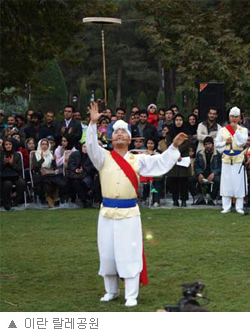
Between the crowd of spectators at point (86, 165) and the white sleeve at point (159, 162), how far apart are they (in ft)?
24.2

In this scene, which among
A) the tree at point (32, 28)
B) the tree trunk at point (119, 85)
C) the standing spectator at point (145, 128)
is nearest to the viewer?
the standing spectator at point (145, 128)

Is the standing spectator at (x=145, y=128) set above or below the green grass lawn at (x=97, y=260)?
above

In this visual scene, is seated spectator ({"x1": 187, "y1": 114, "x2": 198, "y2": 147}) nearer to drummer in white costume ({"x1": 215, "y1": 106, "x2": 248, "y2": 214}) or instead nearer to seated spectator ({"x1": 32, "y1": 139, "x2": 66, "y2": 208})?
drummer in white costume ({"x1": 215, "y1": 106, "x2": 248, "y2": 214})

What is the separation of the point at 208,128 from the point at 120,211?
28.4 ft

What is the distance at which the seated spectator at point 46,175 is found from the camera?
1702 centimetres

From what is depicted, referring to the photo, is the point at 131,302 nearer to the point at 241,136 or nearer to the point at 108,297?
the point at 108,297

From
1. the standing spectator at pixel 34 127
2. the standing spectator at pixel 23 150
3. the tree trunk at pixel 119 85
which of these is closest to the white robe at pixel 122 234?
the standing spectator at pixel 23 150

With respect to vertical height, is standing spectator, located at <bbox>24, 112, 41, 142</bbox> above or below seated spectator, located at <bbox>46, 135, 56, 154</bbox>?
above

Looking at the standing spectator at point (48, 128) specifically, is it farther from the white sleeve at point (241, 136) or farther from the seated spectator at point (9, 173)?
the white sleeve at point (241, 136)

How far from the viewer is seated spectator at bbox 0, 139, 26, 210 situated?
16.8 meters

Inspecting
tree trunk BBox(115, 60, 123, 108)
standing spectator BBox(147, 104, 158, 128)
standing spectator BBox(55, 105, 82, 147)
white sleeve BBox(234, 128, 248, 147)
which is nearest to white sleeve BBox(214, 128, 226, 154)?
white sleeve BBox(234, 128, 248, 147)

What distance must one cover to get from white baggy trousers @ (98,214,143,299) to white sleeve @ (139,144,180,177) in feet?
1.63

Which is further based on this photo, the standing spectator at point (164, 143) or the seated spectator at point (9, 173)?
the standing spectator at point (164, 143)

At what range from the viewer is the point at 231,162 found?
16000 millimetres
